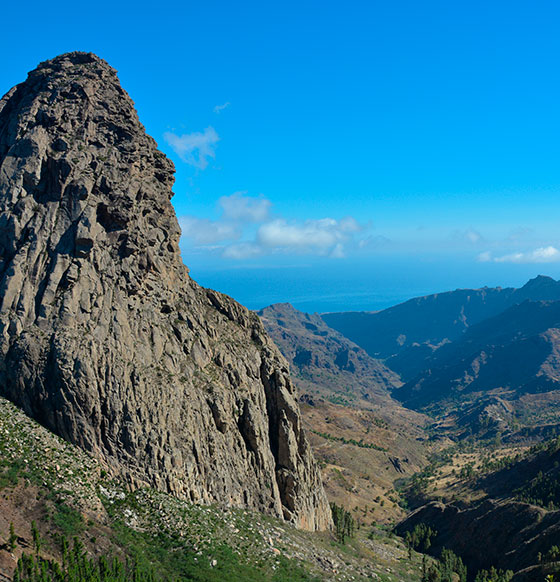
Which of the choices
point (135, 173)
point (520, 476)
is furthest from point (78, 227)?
point (520, 476)

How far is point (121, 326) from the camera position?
171 ft

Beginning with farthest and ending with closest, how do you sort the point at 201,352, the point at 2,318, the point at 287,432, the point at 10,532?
the point at 287,432
the point at 201,352
the point at 2,318
the point at 10,532

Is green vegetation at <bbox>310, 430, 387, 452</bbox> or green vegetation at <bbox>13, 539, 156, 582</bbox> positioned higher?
green vegetation at <bbox>13, 539, 156, 582</bbox>

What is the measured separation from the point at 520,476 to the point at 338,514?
55.9 meters

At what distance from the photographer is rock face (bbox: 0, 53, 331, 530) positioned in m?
Answer: 46.4

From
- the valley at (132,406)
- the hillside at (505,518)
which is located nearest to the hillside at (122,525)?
the valley at (132,406)

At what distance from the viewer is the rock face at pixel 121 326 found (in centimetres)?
4641

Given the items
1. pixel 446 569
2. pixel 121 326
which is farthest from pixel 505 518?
pixel 121 326

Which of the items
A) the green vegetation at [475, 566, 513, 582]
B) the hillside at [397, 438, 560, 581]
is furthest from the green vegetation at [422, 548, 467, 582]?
the hillside at [397, 438, 560, 581]

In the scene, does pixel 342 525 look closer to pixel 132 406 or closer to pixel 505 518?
pixel 505 518

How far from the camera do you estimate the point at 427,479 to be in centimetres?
14175

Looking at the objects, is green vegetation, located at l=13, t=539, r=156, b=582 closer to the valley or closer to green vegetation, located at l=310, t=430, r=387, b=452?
the valley

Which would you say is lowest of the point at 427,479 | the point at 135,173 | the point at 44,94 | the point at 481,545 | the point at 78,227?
the point at 427,479

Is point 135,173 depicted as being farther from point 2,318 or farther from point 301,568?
point 301,568
